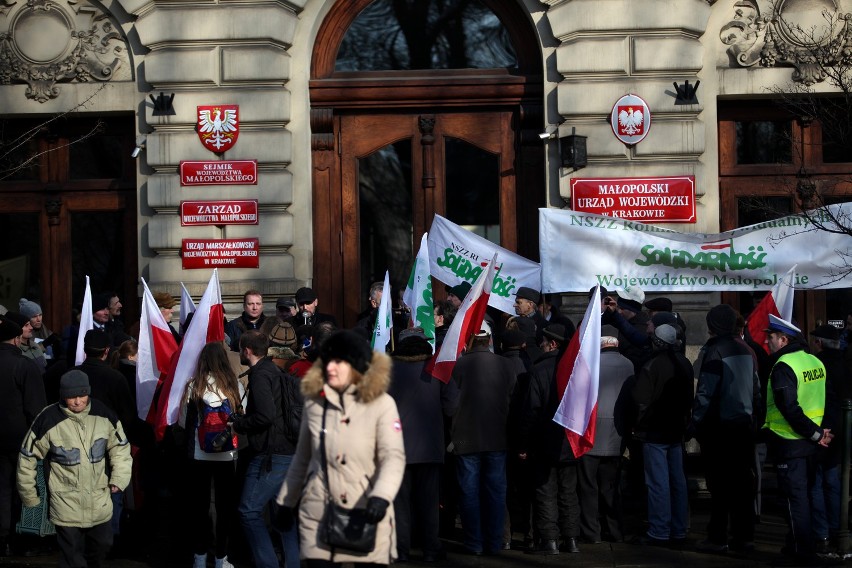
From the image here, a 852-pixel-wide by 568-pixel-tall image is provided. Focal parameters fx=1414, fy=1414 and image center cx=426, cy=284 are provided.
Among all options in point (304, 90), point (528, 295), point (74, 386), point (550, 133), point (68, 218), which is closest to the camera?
point (74, 386)

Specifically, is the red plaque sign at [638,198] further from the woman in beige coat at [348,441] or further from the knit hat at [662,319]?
the woman in beige coat at [348,441]

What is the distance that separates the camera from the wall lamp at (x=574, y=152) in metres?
15.3

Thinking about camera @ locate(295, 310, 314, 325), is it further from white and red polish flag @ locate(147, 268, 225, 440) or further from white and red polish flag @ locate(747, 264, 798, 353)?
white and red polish flag @ locate(747, 264, 798, 353)

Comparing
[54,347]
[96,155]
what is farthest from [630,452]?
[96,155]

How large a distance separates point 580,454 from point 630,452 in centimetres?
248

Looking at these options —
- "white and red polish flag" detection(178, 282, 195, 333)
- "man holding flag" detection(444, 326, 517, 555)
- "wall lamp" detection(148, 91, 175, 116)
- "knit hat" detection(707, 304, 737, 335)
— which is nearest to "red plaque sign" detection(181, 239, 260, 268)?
"wall lamp" detection(148, 91, 175, 116)

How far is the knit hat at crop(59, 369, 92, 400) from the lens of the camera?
9.46m

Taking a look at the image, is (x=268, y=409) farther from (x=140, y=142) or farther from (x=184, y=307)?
(x=140, y=142)

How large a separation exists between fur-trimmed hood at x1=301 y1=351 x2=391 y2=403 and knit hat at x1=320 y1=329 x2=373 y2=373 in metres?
0.04

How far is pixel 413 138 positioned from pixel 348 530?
9419mm

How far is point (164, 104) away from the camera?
51.3ft

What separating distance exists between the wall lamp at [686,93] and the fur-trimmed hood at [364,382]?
862 centimetres

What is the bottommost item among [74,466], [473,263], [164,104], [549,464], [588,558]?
[588,558]

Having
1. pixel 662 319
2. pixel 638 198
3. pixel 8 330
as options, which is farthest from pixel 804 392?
pixel 8 330
